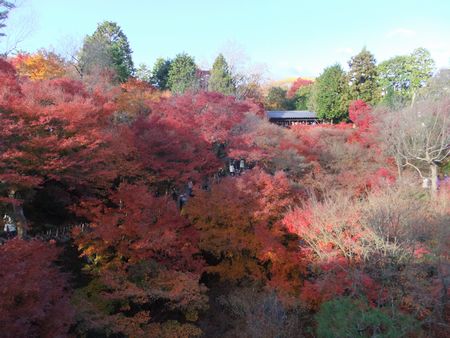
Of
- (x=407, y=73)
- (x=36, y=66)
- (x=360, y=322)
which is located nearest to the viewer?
(x=360, y=322)

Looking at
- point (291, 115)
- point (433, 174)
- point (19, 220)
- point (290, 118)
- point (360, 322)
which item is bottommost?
point (360, 322)

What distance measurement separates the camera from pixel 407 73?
100ft

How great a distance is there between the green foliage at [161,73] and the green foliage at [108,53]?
287cm

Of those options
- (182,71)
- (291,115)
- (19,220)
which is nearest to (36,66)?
(182,71)

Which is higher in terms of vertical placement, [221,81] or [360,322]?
[221,81]

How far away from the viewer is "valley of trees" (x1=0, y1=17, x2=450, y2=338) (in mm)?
10062

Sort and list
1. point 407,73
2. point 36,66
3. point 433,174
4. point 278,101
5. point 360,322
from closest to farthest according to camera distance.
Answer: point 360,322 → point 433,174 → point 36,66 → point 407,73 → point 278,101

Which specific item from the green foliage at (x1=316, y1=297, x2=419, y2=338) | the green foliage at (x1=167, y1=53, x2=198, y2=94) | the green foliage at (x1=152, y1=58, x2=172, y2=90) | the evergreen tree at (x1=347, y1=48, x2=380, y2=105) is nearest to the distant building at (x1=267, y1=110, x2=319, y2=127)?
the evergreen tree at (x1=347, y1=48, x2=380, y2=105)

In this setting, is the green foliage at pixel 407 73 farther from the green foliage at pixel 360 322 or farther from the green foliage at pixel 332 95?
the green foliage at pixel 360 322

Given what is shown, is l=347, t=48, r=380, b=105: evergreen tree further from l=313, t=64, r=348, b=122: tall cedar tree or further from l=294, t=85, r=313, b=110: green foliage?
l=294, t=85, r=313, b=110: green foliage

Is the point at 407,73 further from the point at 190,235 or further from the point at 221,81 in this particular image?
the point at 190,235

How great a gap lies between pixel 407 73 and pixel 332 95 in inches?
244

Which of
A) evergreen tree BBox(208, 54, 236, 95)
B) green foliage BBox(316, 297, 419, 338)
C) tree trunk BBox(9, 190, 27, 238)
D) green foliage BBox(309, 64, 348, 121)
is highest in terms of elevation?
evergreen tree BBox(208, 54, 236, 95)

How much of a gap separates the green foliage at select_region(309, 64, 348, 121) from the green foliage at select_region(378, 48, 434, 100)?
311cm
